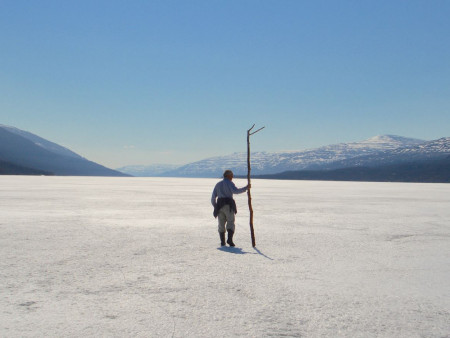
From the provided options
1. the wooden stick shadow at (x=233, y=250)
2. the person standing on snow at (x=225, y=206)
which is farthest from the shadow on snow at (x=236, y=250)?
the person standing on snow at (x=225, y=206)

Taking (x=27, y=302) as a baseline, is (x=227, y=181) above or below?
above

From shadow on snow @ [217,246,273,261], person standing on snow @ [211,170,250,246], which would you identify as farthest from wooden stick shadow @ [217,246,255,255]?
person standing on snow @ [211,170,250,246]

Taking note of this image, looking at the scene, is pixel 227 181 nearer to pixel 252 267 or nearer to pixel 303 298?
pixel 252 267

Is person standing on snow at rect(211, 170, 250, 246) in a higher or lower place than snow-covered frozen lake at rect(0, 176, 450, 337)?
higher

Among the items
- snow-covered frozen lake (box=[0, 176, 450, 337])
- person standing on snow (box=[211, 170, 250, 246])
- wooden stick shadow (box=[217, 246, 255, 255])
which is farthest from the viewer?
person standing on snow (box=[211, 170, 250, 246])

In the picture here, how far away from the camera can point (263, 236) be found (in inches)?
398

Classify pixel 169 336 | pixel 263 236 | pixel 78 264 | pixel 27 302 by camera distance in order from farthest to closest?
pixel 263 236, pixel 78 264, pixel 27 302, pixel 169 336

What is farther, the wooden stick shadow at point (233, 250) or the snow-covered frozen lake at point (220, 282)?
the wooden stick shadow at point (233, 250)

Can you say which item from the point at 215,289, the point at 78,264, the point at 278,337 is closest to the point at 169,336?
the point at 278,337

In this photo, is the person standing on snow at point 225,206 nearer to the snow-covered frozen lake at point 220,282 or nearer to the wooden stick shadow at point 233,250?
the wooden stick shadow at point 233,250

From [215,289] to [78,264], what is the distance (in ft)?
9.45

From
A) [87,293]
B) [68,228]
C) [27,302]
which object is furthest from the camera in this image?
[68,228]

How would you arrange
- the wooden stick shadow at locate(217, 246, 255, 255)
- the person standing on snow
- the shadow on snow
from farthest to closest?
1. the person standing on snow
2. the wooden stick shadow at locate(217, 246, 255, 255)
3. the shadow on snow

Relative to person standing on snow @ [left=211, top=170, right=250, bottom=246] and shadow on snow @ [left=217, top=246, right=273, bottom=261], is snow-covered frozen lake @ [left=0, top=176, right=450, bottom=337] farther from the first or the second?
person standing on snow @ [left=211, top=170, right=250, bottom=246]
